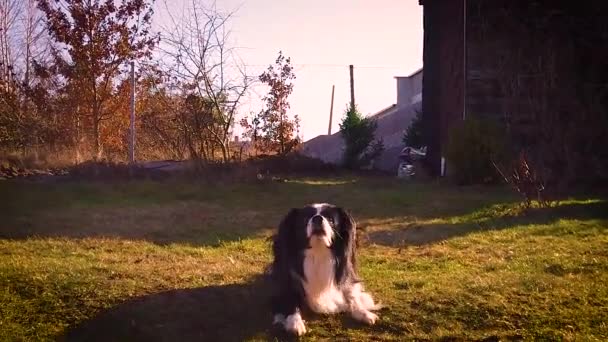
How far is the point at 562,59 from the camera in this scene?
14.0 m

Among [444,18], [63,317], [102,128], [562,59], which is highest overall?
[444,18]

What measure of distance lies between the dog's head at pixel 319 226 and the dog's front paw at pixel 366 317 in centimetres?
54

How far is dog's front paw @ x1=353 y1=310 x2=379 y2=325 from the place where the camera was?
5191 millimetres

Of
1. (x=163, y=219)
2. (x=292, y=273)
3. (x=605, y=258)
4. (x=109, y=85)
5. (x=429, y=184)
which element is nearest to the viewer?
(x=292, y=273)

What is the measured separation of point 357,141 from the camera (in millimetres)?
17641

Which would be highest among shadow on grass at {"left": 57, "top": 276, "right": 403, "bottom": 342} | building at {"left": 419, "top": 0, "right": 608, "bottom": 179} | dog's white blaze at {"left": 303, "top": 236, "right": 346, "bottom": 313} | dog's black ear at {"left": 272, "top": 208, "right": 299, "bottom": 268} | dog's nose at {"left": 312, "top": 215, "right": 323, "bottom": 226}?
building at {"left": 419, "top": 0, "right": 608, "bottom": 179}

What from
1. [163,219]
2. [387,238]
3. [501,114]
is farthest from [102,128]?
[387,238]

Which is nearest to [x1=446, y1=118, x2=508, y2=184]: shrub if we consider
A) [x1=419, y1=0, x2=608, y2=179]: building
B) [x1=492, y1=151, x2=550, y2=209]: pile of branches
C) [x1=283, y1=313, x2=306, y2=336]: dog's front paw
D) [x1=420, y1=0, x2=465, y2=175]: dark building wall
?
[x1=419, y1=0, x2=608, y2=179]: building

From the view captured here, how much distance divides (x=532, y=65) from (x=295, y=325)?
426 inches

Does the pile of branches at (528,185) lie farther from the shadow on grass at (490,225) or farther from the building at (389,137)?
the building at (389,137)

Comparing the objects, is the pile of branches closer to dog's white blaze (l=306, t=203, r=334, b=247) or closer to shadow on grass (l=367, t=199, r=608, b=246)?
shadow on grass (l=367, t=199, r=608, b=246)

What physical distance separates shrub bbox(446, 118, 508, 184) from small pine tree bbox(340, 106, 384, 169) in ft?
14.6

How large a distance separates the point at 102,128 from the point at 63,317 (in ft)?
37.1

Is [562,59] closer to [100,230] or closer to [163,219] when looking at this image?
[163,219]
